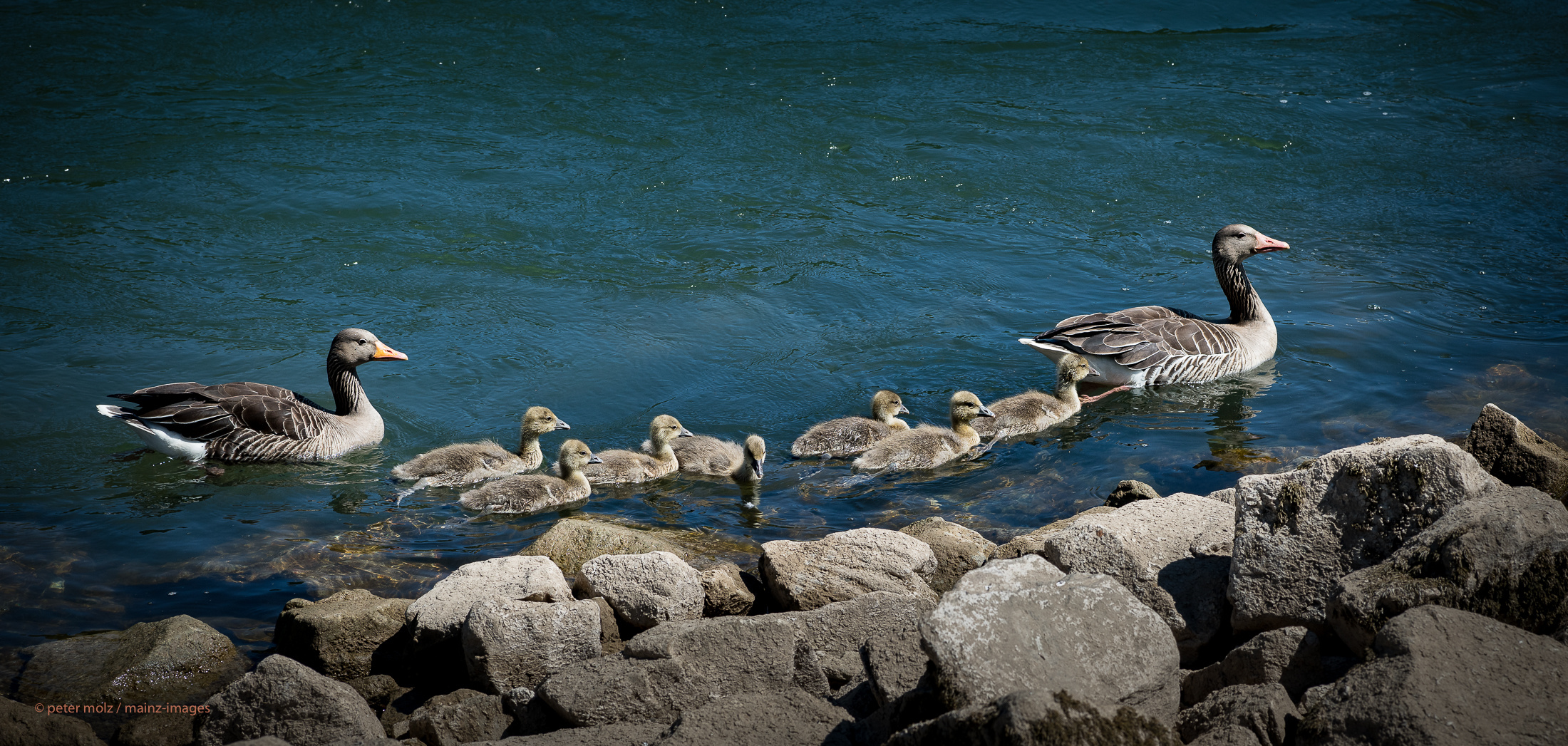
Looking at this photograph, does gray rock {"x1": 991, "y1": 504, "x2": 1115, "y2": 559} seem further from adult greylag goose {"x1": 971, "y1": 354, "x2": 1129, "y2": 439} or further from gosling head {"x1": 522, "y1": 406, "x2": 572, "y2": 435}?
gosling head {"x1": 522, "y1": 406, "x2": 572, "y2": 435}

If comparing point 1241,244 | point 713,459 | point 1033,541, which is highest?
point 1241,244

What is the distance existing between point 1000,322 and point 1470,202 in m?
6.90

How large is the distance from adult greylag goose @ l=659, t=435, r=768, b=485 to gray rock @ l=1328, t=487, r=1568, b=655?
4.47m

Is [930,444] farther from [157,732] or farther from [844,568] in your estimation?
[157,732]

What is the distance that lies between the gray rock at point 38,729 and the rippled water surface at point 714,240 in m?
1.52

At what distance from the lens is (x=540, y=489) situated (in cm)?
756

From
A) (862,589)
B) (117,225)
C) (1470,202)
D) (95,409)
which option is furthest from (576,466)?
(1470,202)

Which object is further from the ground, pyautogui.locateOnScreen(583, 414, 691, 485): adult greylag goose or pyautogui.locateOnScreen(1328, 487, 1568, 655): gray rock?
pyautogui.locateOnScreen(1328, 487, 1568, 655): gray rock

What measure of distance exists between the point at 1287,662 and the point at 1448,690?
755mm

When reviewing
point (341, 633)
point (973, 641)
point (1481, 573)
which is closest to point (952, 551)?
point (973, 641)

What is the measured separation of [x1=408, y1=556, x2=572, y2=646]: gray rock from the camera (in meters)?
5.16

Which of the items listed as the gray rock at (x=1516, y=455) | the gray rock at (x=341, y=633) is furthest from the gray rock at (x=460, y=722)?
the gray rock at (x=1516, y=455)

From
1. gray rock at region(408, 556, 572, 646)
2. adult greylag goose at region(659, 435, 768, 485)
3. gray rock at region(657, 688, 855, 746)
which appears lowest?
adult greylag goose at region(659, 435, 768, 485)

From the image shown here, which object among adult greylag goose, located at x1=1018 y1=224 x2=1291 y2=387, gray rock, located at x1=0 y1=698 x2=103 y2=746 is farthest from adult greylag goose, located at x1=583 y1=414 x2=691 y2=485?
gray rock, located at x1=0 y1=698 x2=103 y2=746
